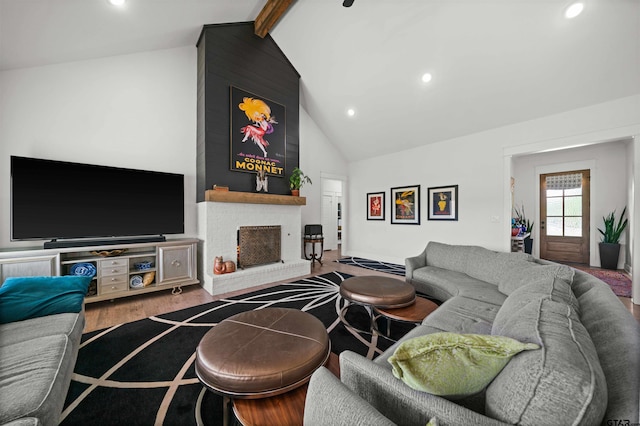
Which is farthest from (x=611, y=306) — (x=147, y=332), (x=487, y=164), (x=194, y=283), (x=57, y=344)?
(x=194, y=283)

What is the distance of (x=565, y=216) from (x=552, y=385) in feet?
→ 23.0

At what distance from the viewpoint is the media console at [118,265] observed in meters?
2.43

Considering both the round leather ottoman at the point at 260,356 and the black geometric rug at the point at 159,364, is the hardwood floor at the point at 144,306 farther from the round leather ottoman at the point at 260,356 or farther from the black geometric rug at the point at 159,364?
the round leather ottoman at the point at 260,356

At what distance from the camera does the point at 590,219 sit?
16.4 feet

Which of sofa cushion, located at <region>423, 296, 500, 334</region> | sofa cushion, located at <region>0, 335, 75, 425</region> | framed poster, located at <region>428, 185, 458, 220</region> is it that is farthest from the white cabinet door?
framed poster, located at <region>428, 185, 458, 220</region>

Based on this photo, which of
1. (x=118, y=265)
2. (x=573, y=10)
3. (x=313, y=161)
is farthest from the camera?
(x=313, y=161)

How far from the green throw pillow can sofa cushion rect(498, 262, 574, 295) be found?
1.35 metres

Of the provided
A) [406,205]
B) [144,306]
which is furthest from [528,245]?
[144,306]

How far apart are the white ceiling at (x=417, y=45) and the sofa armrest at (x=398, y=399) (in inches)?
161

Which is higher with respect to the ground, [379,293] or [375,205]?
[375,205]

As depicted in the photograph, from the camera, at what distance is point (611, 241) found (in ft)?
15.0

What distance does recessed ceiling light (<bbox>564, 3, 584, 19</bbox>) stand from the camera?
253cm

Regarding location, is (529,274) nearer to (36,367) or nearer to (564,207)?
(36,367)

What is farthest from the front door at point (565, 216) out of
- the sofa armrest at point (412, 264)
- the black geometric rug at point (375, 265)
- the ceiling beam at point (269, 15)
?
the ceiling beam at point (269, 15)
